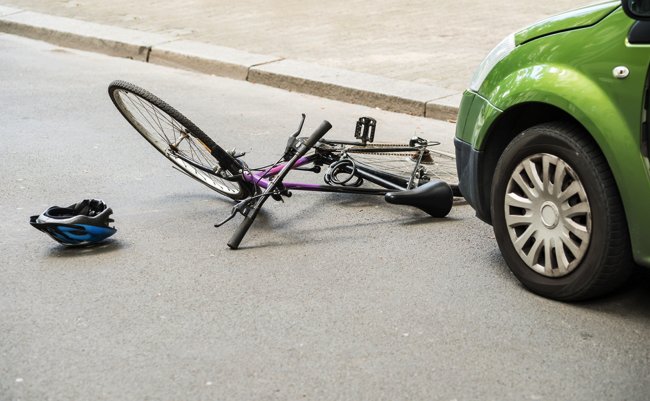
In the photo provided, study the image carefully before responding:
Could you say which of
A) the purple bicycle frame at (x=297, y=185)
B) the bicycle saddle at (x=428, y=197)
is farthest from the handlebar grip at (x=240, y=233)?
the bicycle saddle at (x=428, y=197)

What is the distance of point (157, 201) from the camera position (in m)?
6.08

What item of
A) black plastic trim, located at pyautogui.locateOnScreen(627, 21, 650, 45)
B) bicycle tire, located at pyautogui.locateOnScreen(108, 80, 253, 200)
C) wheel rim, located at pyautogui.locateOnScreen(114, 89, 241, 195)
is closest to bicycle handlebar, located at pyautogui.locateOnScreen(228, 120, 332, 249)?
bicycle tire, located at pyautogui.locateOnScreen(108, 80, 253, 200)

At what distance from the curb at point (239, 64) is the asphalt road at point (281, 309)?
243 centimetres

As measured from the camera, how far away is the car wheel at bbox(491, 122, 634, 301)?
13.6ft

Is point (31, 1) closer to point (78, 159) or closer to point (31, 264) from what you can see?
point (78, 159)

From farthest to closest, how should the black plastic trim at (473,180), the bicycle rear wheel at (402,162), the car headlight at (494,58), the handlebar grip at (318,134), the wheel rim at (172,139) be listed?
the bicycle rear wheel at (402,162), the wheel rim at (172,139), the handlebar grip at (318,134), the black plastic trim at (473,180), the car headlight at (494,58)

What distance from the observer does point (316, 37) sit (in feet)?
35.8

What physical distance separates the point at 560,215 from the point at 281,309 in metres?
1.25

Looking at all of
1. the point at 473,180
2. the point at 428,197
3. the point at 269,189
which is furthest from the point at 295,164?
the point at 473,180

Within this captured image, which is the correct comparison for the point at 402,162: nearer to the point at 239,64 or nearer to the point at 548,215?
the point at 548,215

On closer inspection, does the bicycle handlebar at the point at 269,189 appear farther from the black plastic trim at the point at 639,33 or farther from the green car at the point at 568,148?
the black plastic trim at the point at 639,33

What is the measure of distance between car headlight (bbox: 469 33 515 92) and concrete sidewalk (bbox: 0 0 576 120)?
3250 millimetres

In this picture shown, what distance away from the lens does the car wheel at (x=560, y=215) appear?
4.14 metres

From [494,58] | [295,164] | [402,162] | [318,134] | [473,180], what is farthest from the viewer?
[402,162]
